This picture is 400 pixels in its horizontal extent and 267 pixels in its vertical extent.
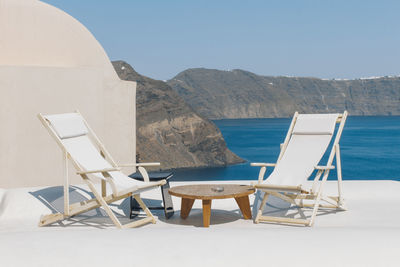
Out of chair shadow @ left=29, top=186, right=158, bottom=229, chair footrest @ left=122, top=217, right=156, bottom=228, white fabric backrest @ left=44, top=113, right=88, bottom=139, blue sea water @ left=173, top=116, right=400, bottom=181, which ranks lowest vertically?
blue sea water @ left=173, top=116, right=400, bottom=181

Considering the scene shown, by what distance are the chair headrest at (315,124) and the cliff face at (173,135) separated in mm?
53842

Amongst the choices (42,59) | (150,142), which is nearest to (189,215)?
(42,59)

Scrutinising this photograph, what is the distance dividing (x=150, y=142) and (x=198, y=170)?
286 inches

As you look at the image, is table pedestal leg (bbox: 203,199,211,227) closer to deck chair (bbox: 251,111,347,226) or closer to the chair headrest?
deck chair (bbox: 251,111,347,226)

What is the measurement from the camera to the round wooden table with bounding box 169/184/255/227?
4.11 metres

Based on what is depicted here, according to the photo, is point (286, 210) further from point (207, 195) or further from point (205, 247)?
point (205, 247)

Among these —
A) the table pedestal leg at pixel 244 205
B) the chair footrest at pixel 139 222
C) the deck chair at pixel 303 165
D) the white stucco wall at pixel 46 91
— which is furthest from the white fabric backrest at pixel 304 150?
the white stucco wall at pixel 46 91

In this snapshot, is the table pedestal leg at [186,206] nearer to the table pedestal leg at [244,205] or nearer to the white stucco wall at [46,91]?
the table pedestal leg at [244,205]

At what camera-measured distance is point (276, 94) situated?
14312 centimetres

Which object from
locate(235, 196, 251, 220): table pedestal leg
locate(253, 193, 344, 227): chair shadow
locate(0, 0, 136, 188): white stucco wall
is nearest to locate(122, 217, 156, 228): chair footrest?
locate(235, 196, 251, 220): table pedestal leg

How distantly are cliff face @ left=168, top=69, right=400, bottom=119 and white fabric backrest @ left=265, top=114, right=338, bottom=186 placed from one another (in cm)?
11888

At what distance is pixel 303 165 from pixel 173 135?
60.7 m

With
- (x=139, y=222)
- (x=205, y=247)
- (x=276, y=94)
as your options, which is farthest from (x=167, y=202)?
(x=276, y=94)

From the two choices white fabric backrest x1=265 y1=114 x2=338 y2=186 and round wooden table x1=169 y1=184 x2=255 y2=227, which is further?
white fabric backrest x1=265 y1=114 x2=338 y2=186
